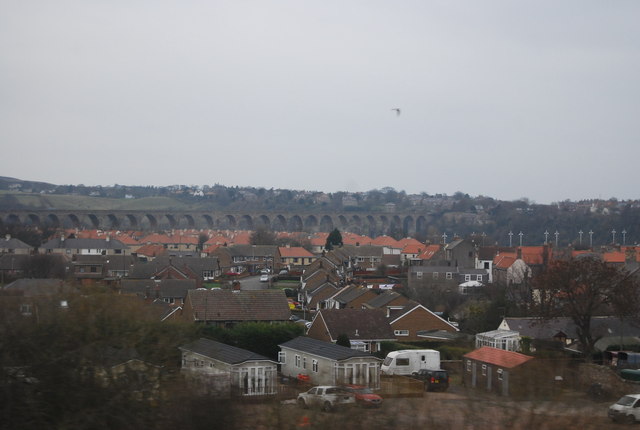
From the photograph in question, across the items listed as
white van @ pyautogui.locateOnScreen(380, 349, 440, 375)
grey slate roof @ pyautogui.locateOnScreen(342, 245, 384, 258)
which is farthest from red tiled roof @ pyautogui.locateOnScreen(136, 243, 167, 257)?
white van @ pyautogui.locateOnScreen(380, 349, 440, 375)

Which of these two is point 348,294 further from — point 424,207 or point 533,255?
point 424,207

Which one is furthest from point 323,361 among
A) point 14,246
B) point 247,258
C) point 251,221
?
point 251,221

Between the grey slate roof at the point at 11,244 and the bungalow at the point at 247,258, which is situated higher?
the grey slate roof at the point at 11,244

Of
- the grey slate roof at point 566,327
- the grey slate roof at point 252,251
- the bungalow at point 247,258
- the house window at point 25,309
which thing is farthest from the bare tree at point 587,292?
the grey slate roof at point 252,251

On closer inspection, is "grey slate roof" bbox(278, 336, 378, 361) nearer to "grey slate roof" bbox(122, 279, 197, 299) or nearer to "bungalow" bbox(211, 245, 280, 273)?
"grey slate roof" bbox(122, 279, 197, 299)

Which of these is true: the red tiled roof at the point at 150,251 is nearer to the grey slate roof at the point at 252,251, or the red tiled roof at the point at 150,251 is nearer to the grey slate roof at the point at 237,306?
the grey slate roof at the point at 252,251

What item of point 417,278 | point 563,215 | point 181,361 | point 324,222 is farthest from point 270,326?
point 324,222

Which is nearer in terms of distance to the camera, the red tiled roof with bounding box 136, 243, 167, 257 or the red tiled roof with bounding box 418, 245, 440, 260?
the red tiled roof with bounding box 418, 245, 440, 260

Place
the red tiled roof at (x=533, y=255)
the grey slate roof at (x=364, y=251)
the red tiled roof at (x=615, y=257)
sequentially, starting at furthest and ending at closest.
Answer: the grey slate roof at (x=364, y=251), the red tiled roof at (x=533, y=255), the red tiled roof at (x=615, y=257)
